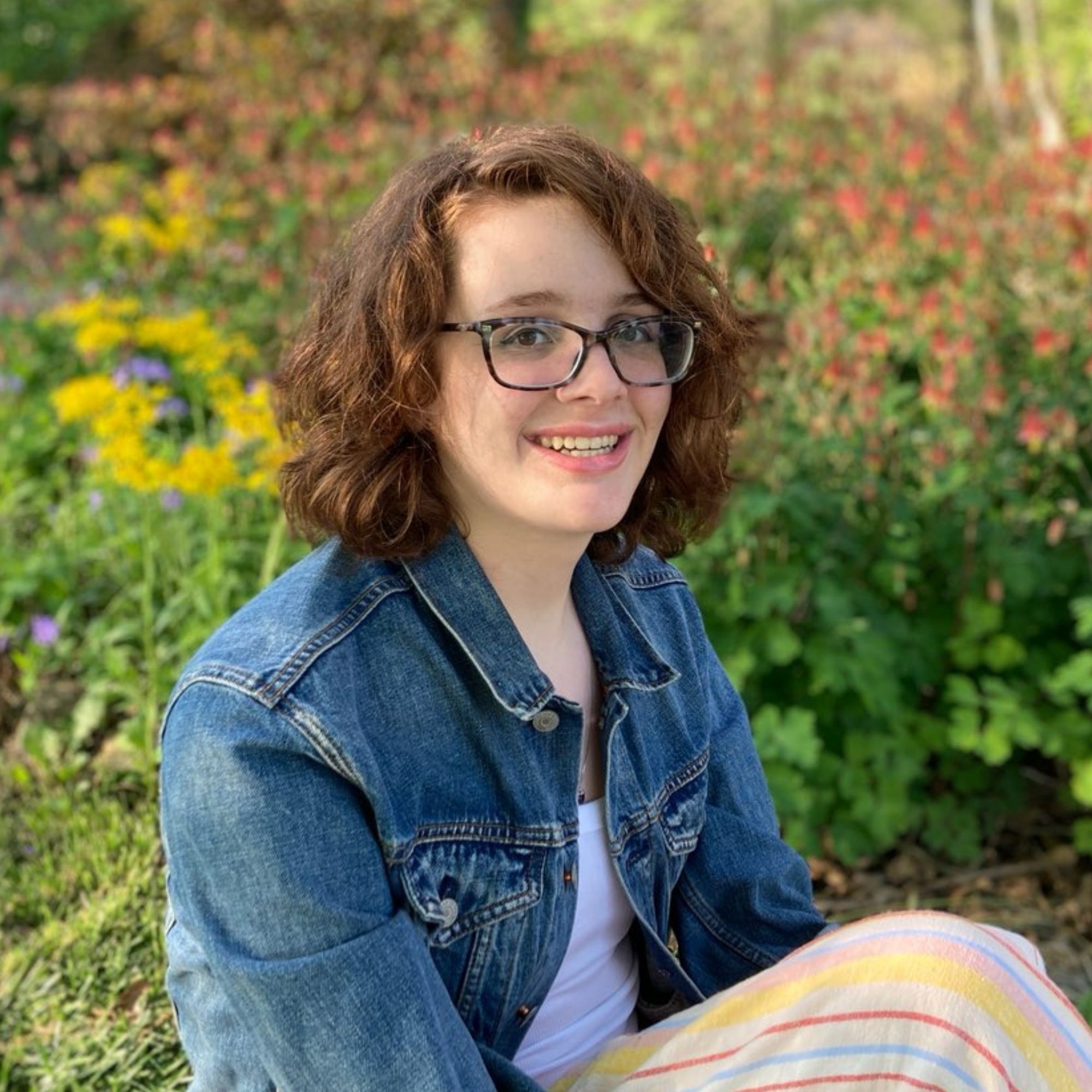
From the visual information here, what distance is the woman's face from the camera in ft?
5.04

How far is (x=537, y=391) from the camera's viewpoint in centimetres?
155

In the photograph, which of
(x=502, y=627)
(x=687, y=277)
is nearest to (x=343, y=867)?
(x=502, y=627)

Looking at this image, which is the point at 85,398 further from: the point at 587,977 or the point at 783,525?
the point at 587,977

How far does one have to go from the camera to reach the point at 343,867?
4.64 feet

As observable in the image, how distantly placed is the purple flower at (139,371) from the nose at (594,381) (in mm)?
2458

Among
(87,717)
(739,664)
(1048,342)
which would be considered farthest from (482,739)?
(1048,342)

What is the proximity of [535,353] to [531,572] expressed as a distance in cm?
29

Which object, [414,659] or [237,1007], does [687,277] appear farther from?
[237,1007]

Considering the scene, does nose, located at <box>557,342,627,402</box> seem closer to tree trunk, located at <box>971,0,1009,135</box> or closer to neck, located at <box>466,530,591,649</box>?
neck, located at <box>466,530,591,649</box>

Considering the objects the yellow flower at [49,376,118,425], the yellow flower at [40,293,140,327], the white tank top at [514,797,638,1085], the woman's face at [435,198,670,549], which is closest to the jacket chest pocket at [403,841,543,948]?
the white tank top at [514,797,638,1085]

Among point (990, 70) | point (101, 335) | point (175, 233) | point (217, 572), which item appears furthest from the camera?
point (990, 70)

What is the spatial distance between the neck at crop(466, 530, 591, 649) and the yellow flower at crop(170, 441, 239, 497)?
1.48m

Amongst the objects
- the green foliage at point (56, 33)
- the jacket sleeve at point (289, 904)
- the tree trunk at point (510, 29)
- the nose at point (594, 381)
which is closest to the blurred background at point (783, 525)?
the nose at point (594, 381)

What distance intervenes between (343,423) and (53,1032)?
1.30 m
